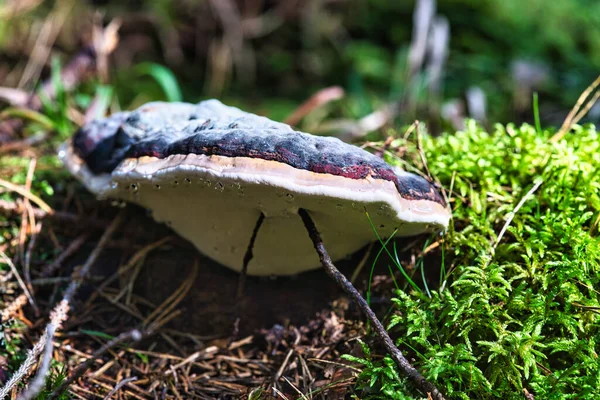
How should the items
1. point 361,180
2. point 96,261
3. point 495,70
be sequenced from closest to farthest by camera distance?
point 361,180, point 96,261, point 495,70

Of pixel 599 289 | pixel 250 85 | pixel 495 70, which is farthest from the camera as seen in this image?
pixel 250 85

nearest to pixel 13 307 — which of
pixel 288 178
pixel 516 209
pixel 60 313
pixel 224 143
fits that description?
pixel 60 313

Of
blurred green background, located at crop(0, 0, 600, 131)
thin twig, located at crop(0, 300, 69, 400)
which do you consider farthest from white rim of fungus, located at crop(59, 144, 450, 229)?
blurred green background, located at crop(0, 0, 600, 131)

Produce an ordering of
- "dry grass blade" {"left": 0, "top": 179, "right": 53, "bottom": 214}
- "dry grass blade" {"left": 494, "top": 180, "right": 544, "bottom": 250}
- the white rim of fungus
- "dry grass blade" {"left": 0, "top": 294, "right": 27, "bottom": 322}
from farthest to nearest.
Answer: "dry grass blade" {"left": 0, "top": 179, "right": 53, "bottom": 214} < "dry grass blade" {"left": 0, "top": 294, "right": 27, "bottom": 322} < "dry grass blade" {"left": 494, "top": 180, "right": 544, "bottom": 250} < the white rim of fungus

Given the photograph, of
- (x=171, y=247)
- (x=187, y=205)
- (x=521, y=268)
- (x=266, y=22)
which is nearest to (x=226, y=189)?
(x=187, y=205)

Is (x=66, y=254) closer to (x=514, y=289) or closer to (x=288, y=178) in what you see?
(x=288, y=178)

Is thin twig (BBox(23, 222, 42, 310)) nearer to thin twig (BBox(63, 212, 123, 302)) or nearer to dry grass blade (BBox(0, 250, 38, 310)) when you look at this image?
dry grass blade (BBox(0, 250, 38, 310))

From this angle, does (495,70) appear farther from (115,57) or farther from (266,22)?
(115,57)
